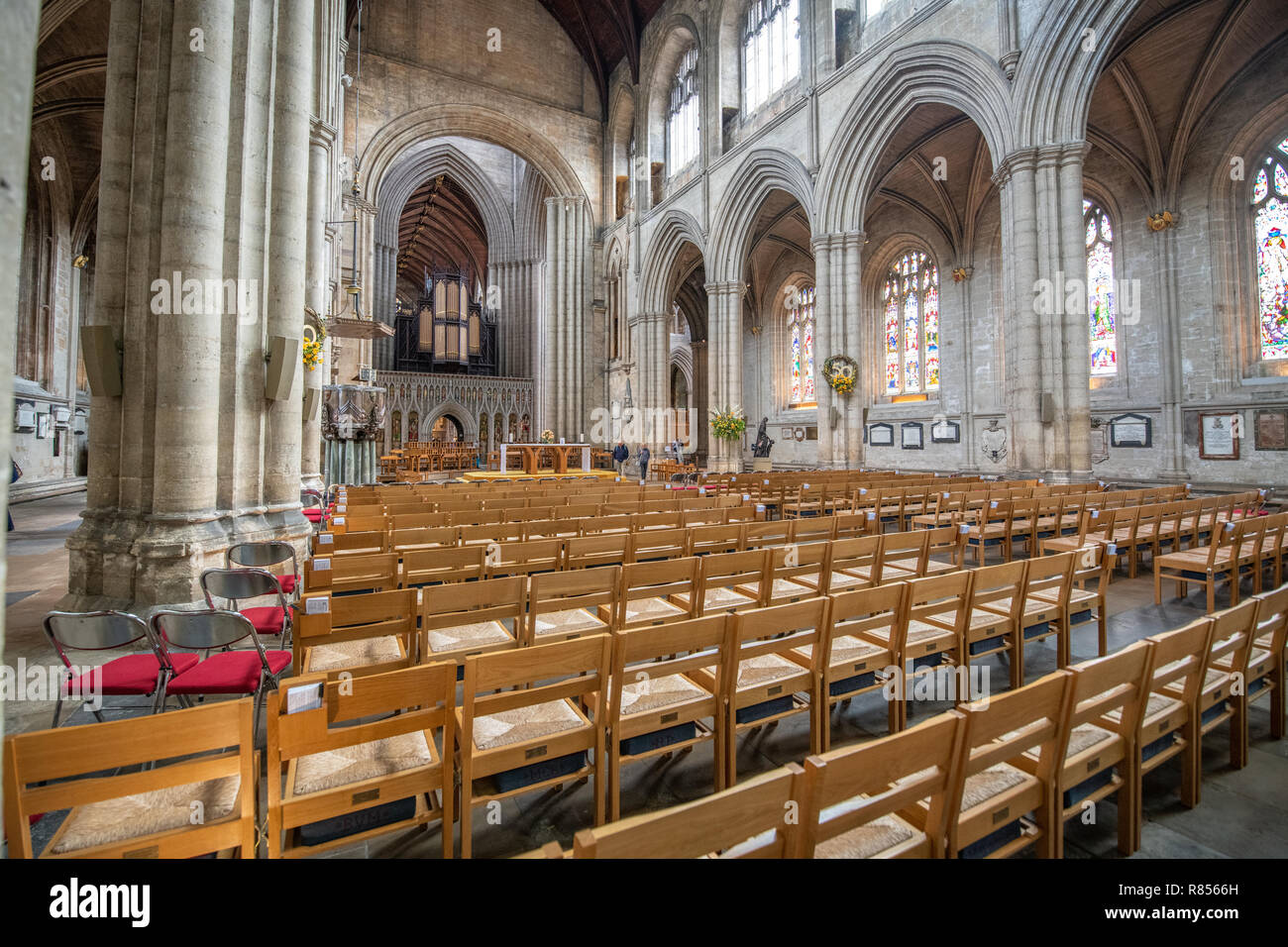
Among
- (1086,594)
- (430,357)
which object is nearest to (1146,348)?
(1086,594)

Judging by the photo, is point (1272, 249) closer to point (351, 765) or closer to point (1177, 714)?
point (1177, 714)

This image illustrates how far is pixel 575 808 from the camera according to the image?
2.35 m

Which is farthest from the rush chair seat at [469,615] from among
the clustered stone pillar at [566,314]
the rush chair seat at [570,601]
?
the clustered stone pillar at [566,314]

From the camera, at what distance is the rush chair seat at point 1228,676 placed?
228 centimetres

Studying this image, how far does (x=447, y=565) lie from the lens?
4.22m

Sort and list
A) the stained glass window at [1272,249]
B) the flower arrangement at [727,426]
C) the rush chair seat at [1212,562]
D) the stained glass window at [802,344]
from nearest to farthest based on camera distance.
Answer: the rush chair seat at [1212,562] < the stained glass window at [1272,249] < the flower arrangement at [727,426] < the stained glass window at [802,344]

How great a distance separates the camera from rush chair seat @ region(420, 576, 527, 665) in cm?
278

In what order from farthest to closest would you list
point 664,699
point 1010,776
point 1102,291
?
point 1102,291 < point 664,699 < point 1010,776

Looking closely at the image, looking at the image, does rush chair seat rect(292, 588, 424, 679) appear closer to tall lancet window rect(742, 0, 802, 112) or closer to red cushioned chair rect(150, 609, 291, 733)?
red cushioned chair rect(150, 609, 291, 733)

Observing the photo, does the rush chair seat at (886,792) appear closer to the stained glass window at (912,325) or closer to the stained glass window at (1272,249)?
the stained glass window at (1272,249)

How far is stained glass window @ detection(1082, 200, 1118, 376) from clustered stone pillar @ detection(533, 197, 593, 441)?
16.4m

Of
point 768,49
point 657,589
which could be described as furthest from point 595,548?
point 768,49

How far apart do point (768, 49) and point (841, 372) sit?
9.91m

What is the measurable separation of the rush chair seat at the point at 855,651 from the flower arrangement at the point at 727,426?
47.6 feet
